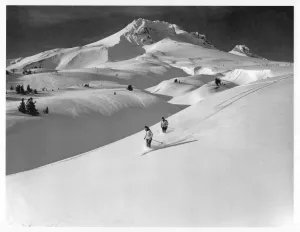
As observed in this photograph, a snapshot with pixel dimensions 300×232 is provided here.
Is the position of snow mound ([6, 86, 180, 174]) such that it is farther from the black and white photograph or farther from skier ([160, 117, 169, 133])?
skier ([160, 117, 169, 133])

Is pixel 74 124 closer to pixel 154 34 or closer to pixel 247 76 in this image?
pixel 247 76

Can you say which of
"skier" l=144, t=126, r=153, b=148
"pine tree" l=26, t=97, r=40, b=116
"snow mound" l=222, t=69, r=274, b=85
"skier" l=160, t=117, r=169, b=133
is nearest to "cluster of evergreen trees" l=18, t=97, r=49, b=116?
"pine tree" l=26, t=97, r=40, b=116

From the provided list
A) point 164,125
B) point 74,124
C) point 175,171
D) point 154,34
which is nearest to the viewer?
point 175,171

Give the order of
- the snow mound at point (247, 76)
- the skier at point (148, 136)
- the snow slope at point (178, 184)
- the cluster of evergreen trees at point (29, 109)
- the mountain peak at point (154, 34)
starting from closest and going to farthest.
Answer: the snow slope at point (178, 184) < the skier at point (148, 136) < the cluster of evergreen trees at point (29, 109) < the snow mound at point (247, 76) < the mountain peak at point (154, 34)

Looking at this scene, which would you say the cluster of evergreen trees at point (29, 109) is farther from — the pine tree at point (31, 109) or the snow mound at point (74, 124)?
the snow mound at point (74, 124)

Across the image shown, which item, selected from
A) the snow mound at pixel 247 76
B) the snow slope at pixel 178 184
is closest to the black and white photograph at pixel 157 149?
the snow slope at pixel 178 184

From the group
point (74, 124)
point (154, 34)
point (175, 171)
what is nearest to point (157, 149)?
point (175, 171)
